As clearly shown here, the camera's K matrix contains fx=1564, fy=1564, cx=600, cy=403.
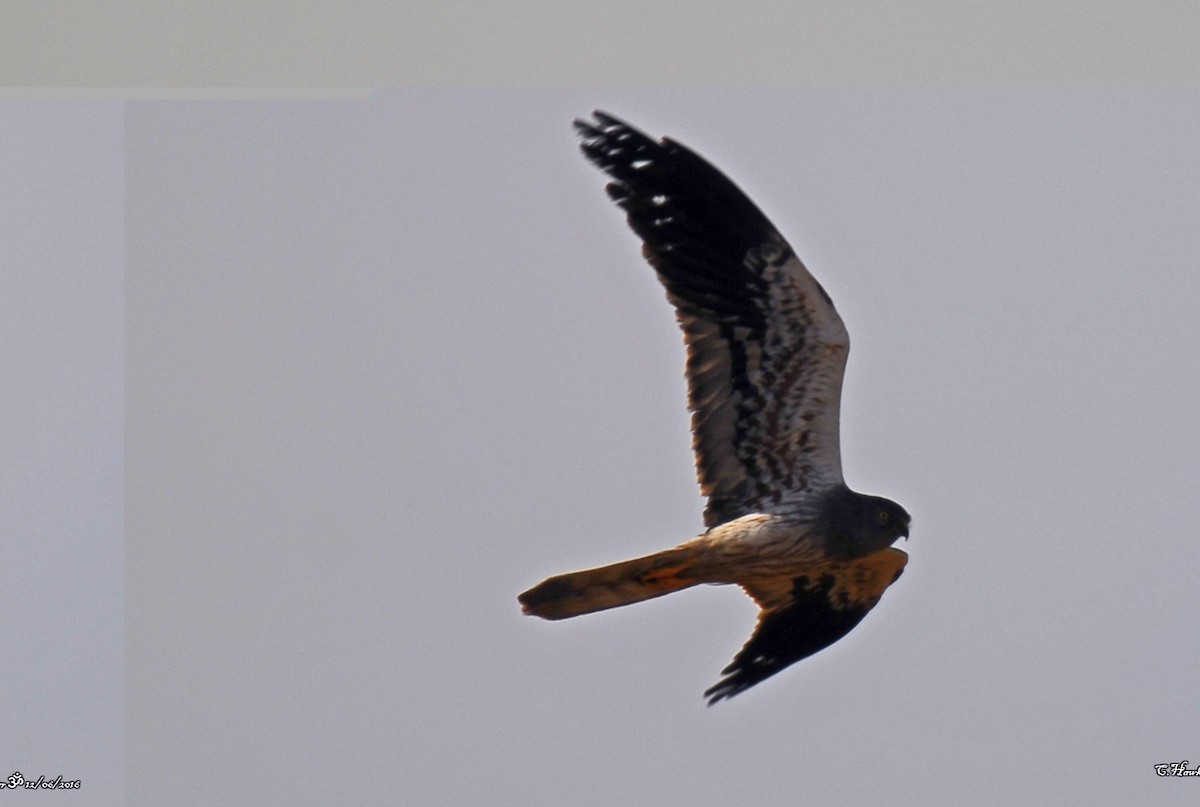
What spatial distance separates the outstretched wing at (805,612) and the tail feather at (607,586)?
Answer: 1.50ft

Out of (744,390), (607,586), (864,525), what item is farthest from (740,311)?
(607,586)

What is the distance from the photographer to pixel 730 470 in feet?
15.5

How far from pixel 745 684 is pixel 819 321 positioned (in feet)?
3.67

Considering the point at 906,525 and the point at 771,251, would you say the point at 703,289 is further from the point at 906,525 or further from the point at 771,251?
the point at 906,525

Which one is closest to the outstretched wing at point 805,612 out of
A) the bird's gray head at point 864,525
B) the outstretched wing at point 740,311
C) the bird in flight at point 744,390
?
the bird in flight at point 744,390

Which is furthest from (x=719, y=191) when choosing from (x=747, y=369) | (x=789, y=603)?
(x=789, y=603)

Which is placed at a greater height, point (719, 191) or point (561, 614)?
point (719, 191)

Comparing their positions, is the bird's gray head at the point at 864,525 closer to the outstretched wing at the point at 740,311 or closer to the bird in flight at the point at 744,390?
the bird in flight at the point at 744,390

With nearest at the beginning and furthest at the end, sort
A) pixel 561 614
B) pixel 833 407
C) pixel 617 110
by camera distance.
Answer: pixel 561 614 < pixel 833 407 < pixel 617 110

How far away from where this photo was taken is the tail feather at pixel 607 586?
14.0ft

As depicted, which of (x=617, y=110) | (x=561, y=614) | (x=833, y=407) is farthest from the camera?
(x=617, y=110)

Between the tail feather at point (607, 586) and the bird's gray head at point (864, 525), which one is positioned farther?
the bird's gray head at point (864, 525)

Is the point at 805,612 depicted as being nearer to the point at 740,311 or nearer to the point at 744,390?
the point at 744,390

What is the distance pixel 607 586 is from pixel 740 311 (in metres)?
0.89
